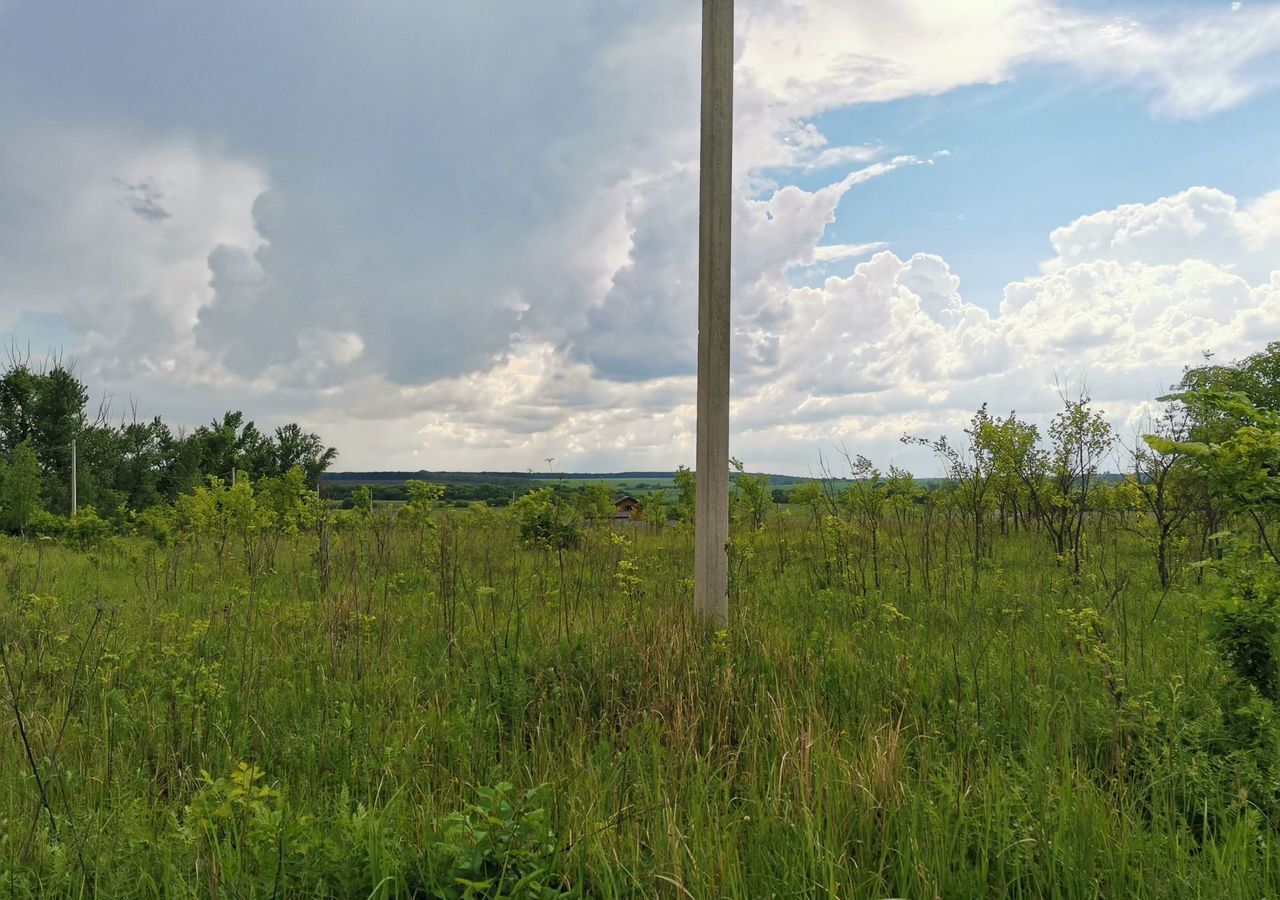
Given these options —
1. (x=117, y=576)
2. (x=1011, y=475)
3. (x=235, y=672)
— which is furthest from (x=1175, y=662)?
(x=117, y=576)

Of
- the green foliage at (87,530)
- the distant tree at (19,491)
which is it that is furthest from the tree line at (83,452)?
the green foliage at (87,530)

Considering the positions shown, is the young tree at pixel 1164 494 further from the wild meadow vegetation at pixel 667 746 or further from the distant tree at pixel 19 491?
the distant tree at pixel 19 491

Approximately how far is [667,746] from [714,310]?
8.72 ft

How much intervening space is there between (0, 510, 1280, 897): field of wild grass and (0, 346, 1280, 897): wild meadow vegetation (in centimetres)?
2

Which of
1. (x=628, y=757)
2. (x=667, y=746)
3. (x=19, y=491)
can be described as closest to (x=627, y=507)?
(x=667, y=746)

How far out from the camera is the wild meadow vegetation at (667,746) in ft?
7.08

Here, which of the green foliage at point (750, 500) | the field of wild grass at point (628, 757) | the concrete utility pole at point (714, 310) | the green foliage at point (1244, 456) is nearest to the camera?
the field of wild grass at point (628, 757)

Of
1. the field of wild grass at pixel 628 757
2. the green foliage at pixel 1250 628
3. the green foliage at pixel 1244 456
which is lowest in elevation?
the field of wild grass at pixel 628 757

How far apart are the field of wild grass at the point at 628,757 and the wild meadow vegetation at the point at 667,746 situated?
0.02 metres

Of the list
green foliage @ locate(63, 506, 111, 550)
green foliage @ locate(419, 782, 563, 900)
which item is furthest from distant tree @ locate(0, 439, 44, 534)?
green foliage @ locate(419, 782, 563, 900)

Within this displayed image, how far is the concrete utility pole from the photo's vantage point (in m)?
4.48

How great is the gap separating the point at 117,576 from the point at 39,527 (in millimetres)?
11026

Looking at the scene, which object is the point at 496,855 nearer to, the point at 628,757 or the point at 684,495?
the point at 628,757

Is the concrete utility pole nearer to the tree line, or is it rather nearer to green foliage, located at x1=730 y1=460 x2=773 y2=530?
green foliage, located at x1=730 y1=460 x2=773 y2=530
